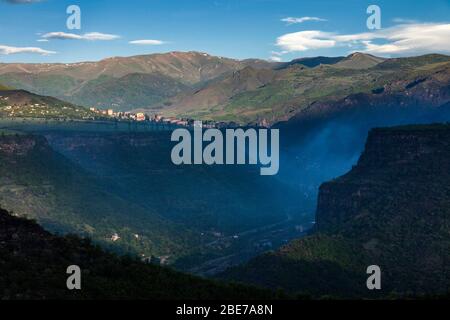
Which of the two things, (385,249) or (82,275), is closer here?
(82,275)

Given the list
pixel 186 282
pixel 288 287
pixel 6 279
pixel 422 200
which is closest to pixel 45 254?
Result: pixel 6 279

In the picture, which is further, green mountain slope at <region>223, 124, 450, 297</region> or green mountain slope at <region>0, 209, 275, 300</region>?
green mountain slope at <region>223, 124, 450, 297</region>

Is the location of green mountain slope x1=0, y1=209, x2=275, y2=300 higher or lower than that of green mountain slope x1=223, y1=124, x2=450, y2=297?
higher

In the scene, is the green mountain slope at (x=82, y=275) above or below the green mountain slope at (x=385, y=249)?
above

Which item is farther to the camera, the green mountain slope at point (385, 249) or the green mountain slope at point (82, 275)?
the green mountain slope at point (385, 249)

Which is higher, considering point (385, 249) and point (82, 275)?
point (82, 275)
